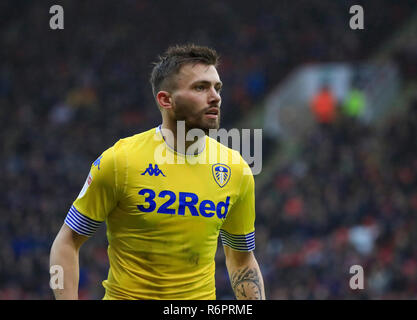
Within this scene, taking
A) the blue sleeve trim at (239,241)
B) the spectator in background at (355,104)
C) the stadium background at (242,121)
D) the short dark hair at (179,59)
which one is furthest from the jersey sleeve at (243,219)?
the spectator in background at (355,104)

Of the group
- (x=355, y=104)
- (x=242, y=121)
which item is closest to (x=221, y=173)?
(x=355, y=104)

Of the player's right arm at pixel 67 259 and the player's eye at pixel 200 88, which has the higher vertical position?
the player's eye at pixel 200 88

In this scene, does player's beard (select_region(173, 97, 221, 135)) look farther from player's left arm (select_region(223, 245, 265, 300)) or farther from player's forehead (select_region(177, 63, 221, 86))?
player's left arm (select_region(223, 245, 265, 300))

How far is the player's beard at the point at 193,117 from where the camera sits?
3939mm

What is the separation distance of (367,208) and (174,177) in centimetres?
987

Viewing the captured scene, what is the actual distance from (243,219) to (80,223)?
39.0 inches

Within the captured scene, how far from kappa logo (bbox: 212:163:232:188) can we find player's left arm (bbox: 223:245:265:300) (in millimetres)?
462

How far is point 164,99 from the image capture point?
13.3 feet

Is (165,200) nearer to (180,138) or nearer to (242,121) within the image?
(180,138)

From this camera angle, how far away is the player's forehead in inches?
156

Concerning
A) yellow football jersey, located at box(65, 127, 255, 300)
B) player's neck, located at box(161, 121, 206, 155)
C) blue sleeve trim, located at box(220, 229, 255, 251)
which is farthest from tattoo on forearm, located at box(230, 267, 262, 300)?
player's neck, located at box(161, 121, 206, 155)

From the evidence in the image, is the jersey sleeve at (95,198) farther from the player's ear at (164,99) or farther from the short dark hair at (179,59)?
the short dark hair at (179,59)
